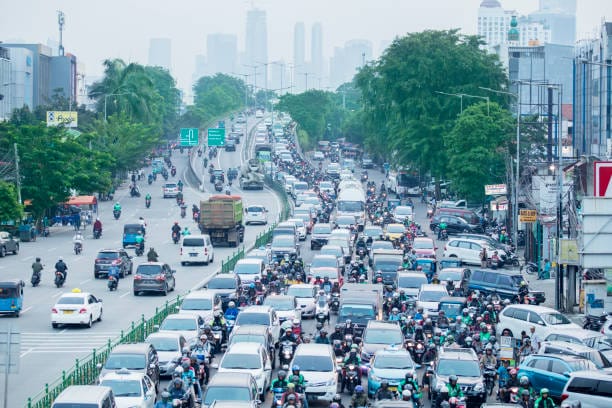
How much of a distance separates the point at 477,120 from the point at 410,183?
67.1 ft

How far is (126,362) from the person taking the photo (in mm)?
26891

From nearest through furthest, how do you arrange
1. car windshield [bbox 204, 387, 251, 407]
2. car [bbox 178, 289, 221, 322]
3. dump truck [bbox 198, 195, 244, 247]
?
car windshield [bbox 204, 387, 251, 407] < car [bbox 178, 289, 221, 322] < dump truck [bbox 198, 195, 244, 247]

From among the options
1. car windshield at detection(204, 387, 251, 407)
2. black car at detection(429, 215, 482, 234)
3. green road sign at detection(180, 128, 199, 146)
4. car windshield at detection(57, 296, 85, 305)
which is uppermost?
green road sign at detection(180, 128, 199, 146)

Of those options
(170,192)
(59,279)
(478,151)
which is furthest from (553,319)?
(170,192)

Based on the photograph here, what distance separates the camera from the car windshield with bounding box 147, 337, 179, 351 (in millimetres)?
29875

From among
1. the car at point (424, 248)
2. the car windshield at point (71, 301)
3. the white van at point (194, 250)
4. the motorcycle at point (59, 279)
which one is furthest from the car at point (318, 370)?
the white van at point (194, 250)

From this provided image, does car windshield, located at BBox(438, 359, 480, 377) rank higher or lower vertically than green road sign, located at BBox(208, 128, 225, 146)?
lower

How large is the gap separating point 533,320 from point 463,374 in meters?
8.62

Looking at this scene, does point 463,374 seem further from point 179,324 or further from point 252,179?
point 252,179

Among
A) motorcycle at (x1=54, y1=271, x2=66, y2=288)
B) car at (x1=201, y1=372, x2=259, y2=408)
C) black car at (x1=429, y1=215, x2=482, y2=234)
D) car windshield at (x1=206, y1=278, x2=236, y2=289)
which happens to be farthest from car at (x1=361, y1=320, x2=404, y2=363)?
black car at (x1=429, y1=215, x2=482, y2=234)

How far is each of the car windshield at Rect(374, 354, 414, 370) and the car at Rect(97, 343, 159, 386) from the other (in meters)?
5.31

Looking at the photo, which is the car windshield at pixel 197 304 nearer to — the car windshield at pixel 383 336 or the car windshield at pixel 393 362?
the car windshield at pixel 383 336

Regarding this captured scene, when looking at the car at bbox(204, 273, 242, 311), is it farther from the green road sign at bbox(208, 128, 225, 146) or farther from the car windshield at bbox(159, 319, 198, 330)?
the green road sign at bbox(208, 128, 225, 146)

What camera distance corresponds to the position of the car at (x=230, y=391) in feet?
76.9
